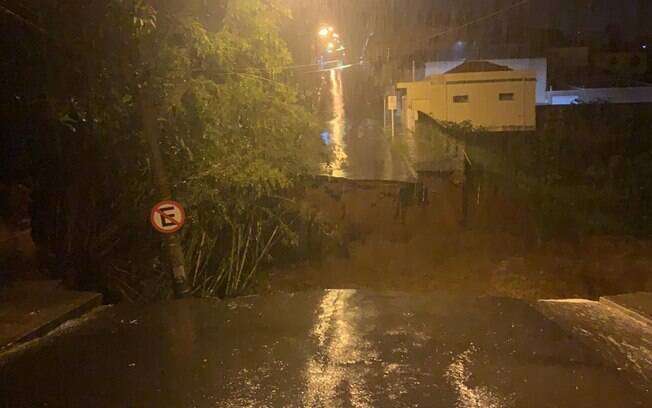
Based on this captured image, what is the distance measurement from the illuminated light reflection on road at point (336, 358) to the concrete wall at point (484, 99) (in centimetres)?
2276

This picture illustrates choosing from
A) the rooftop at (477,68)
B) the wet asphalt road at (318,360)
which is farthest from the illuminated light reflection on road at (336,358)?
the rooftop at (477,68)

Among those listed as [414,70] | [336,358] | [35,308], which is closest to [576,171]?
[336,358]

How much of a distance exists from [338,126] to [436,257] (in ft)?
74.3

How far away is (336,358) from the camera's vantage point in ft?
17.9

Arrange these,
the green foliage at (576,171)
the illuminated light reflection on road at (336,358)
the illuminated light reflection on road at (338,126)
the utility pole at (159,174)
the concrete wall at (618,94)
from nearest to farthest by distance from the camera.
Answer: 1. the illuminated light reflection on road at (336,358)
2. the utility pole at (159,174)
3. the green foliage at (576,171)
4. the illuminated light reflection on road at (338,126)
5. the concrete wall at (618,94)

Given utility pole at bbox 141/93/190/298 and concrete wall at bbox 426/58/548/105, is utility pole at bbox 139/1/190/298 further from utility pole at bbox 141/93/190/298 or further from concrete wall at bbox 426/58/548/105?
concrete wall at bbox 426/58/548/105

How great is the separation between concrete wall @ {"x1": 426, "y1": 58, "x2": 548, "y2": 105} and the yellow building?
18.9ft

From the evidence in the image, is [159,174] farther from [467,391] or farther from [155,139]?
[467,391]

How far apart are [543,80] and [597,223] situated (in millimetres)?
24002

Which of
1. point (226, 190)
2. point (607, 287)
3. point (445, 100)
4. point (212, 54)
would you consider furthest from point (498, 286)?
point (445, 100)

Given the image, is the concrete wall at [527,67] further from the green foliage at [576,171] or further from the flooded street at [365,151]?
the green foliage at [576,171]

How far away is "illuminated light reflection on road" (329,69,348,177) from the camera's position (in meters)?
19.4

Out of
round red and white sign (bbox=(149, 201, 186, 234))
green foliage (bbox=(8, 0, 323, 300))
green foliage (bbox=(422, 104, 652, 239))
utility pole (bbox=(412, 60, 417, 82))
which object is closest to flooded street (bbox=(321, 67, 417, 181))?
green foliage (bbox=(422, 104, 652, 239))

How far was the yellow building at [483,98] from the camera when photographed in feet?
95.0
